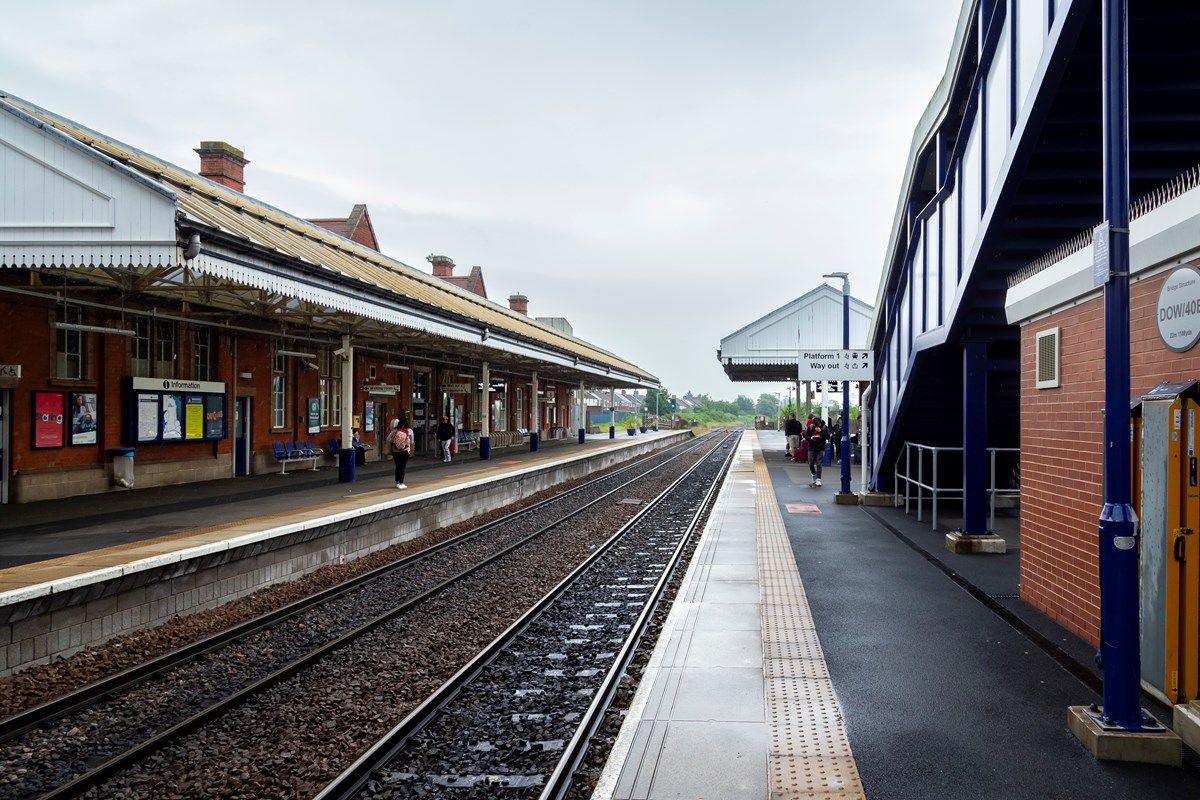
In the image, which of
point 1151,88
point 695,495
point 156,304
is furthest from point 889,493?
point 156,304

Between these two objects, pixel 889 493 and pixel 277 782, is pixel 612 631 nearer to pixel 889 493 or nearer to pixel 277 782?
pixel 277 782

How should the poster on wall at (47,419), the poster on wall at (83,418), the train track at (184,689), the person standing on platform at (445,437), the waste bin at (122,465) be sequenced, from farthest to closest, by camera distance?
the person standing on platform at (445,437)
the waste bin at (122,465)
the poster on wall at (83,418)
the poster on wall at (47,419)
the train track at (184,689)

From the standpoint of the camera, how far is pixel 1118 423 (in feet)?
12.9

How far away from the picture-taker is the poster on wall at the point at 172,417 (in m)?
14.3

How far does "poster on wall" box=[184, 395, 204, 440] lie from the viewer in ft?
48.9

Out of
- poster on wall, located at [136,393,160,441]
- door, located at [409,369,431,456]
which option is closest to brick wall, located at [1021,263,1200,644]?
poster on wall, located at [136,393,160,441]

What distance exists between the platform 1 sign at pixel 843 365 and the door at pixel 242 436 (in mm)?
11627

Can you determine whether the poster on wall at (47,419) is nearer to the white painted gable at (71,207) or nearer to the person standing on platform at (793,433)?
the white painted gable at (71,207)

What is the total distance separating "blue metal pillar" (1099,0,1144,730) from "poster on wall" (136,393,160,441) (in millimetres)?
14143

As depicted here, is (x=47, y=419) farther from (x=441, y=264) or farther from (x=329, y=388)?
(x=441, y=264)

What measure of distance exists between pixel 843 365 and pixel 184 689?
38.8ft

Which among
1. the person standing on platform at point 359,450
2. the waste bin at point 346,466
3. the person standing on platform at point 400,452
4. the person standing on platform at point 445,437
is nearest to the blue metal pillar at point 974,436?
the person standing on platform at point 400,452

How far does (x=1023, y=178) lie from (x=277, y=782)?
744 centimetres

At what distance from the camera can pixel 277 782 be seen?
4352 mm
